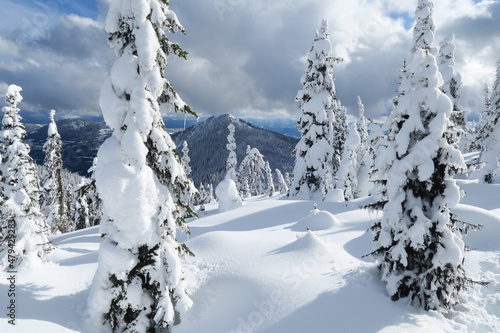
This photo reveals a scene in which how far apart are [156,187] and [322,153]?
16670 mm

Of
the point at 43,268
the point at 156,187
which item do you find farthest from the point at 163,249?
the point at 43,268

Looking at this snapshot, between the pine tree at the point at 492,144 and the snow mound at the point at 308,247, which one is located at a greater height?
the pine tree at the point at 492,144

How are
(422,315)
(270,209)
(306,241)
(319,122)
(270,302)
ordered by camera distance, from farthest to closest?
(319,122)
(270,209)
(306,241)
(270,302)
(422,315)

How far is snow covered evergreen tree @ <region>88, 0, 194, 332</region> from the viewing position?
734 cm

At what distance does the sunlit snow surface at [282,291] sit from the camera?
7.05 meters

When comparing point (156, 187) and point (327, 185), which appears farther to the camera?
→ point (327, 185)

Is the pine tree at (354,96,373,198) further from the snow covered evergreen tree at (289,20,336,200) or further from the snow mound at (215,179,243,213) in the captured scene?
the snow mound at (215,179,243,213)

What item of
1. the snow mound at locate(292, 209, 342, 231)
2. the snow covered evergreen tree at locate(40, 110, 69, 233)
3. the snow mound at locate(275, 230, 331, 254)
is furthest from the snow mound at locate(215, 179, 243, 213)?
the snow covered evergreen tree at locate(40, 110, 69, 233)

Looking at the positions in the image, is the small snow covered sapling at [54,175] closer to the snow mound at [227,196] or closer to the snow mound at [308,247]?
the snow mound at [227,196]

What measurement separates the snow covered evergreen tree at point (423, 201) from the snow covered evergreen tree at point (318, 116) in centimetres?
1402

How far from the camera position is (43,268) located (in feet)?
33.8

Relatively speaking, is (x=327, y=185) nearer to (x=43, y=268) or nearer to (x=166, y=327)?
(x=166, y=327)

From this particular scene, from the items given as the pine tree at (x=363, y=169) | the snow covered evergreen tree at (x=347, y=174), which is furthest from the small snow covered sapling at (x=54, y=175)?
the pine tree at (x=363, y=169)

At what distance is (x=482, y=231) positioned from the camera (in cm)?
1113
